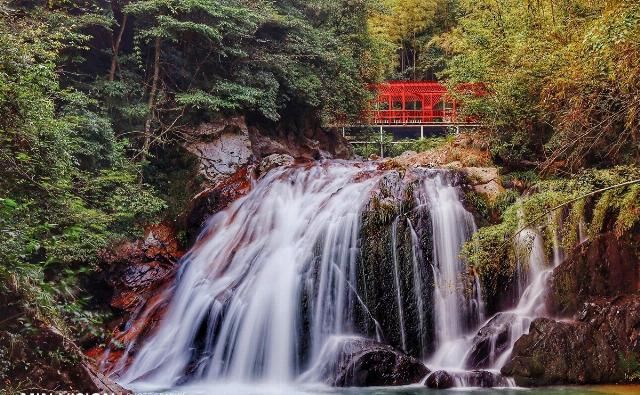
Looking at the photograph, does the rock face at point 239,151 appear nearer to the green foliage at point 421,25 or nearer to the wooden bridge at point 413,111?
the wooden bridge at point 413,111

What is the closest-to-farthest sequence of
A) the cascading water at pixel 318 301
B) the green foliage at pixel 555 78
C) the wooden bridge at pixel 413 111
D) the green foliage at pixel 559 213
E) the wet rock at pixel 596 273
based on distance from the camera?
the green foliage at pixel 555 78, the green foliage at pixel 559 213, the wet rock at pixel 596 273, the cascading water at pixel 318 301, the wooden bridge at pixel 413 111

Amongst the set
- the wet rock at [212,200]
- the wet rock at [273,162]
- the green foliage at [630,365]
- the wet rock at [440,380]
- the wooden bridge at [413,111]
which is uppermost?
the wooden bridge at [413,111]

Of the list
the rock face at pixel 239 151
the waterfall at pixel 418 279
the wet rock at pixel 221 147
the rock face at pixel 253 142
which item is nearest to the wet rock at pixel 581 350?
the waterfall at pixel 418 279

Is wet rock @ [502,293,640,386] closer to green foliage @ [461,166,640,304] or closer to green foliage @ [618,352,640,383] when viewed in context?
green foliage @ [618,352,640,383]

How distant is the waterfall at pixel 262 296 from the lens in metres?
8.82

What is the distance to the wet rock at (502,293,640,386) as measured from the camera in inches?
294

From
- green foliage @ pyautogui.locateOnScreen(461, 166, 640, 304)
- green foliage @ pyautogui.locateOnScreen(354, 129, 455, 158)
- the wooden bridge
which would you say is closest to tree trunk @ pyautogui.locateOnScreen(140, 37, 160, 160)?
green foliage @ pyautogui.locateOnScreen(461, 166, 640, 304)

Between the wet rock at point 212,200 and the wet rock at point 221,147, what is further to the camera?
the wet rock at point 221,147

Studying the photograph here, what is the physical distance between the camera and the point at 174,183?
43.9 feet

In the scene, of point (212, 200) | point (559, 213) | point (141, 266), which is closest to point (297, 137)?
A: point (212, 200)

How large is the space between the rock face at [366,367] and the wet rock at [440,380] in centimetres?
27

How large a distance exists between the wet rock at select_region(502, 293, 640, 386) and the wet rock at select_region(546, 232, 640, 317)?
1.62 feet

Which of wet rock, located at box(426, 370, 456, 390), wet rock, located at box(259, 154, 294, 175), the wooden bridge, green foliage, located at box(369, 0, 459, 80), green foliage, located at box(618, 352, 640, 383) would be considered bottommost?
wet rock, located at box(426, 370, 456, 390)

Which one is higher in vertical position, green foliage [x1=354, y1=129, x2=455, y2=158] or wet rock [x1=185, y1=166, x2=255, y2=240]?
green foliage [x1=354, y1=129, x2=455, y2=158]
